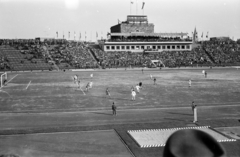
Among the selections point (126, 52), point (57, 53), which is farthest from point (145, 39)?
point (57, 53)

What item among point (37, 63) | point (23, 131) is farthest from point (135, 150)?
point (37, 63)

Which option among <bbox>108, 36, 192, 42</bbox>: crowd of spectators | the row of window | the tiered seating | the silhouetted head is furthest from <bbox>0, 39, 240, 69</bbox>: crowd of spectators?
the silhouetted head

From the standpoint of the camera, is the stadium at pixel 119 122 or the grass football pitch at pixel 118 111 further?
the grass football pitch at pixel 118 111

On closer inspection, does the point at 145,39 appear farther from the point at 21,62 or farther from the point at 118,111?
the point at 118,111

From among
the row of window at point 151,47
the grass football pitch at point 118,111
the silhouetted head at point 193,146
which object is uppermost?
the row of window at point 151,47

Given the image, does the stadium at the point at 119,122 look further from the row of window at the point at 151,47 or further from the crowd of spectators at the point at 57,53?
the row of window at the point at 151,47

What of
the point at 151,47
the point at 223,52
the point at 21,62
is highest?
the point at 151,47

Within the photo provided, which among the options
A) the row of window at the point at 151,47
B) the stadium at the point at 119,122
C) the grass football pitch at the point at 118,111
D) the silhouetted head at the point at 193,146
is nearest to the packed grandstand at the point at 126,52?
the row of window at the point at 151,47

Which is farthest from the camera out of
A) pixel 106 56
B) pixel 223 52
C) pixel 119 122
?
pixel 223 52

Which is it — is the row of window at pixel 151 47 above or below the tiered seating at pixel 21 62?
above

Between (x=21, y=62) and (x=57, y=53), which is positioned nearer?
(x=21, y=62)

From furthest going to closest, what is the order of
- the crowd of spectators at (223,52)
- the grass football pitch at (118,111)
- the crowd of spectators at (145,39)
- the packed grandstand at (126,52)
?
the crowd of spectators at (145,39) → the crowd of spectators at (223,52) → the packed grandstand at (126,52) → the grass football pitch at (118,111)
